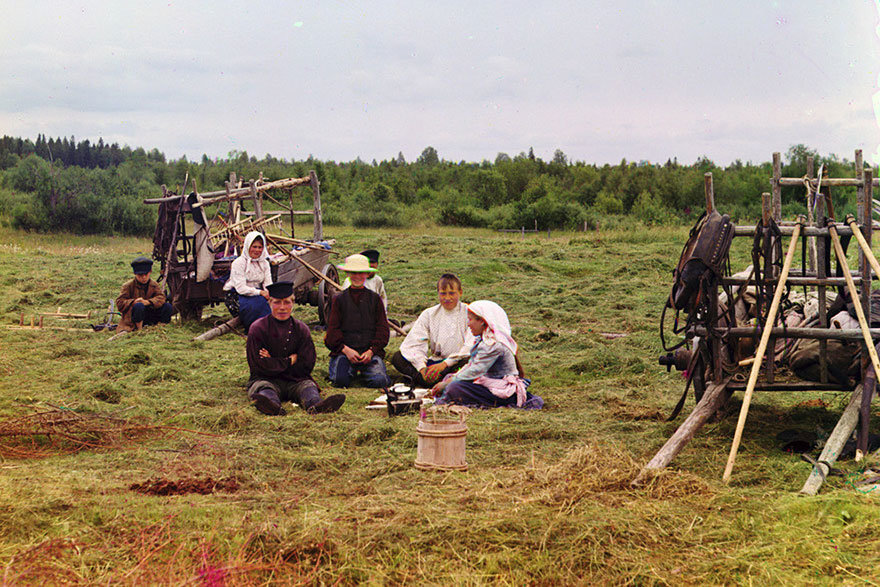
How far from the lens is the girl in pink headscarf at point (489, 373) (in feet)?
23.6

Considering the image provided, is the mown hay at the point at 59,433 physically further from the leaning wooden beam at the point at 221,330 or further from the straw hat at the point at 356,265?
the leaning wooden beam at the point at 221,330

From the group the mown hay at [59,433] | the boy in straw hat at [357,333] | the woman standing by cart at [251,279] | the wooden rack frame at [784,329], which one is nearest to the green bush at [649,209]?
the woman standing by cart at [251,279]

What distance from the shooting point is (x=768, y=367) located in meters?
5.91

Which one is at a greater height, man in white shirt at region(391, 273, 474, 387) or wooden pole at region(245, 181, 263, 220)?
wooden pole at region(245, 181, 263, 220)

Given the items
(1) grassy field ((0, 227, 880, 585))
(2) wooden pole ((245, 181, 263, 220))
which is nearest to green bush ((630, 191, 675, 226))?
(2) wooden pole ((245, 181, 263, 220))

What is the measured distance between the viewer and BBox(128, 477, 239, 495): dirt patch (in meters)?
4.84

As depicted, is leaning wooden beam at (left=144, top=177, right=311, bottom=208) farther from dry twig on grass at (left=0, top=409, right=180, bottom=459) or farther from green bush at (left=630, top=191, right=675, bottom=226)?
green bush at (left=630, top=191, right=675, bottom=226)

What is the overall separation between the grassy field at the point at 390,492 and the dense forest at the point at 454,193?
84.3 ft

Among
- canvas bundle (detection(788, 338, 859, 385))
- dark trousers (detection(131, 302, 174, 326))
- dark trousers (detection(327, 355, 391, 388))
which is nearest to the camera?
canvas bundle (detection(788, 338, 859, 385))

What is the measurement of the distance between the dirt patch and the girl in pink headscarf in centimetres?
261

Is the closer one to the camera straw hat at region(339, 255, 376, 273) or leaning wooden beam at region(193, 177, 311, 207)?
straw hat at region(339, 255, 376, 273)

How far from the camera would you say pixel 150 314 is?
11.5m

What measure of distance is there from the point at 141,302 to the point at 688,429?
793cm

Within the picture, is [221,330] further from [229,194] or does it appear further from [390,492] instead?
[390,492]
